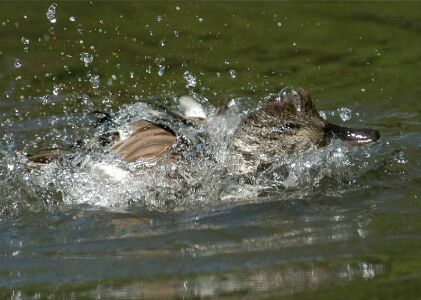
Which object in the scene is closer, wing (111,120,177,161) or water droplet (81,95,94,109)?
wing (111,120,177,161)

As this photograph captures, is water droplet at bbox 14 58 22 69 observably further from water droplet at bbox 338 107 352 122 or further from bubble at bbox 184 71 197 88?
water droplet at bbox 338 107 352 122

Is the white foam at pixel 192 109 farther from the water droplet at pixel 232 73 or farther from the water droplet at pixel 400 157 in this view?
the water droplet at pixel 232 73

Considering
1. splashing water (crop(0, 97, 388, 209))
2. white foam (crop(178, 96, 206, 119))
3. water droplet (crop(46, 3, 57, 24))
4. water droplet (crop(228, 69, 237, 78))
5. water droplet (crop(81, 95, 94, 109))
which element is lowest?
splashing water (crop(0, 97, 388, 209))

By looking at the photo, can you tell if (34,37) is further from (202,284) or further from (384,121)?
(202,284)

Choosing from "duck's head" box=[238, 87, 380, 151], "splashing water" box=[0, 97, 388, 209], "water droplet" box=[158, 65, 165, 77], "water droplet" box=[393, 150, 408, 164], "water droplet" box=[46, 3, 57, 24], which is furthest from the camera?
"water droplet" box=[46, 3, 57, 24]

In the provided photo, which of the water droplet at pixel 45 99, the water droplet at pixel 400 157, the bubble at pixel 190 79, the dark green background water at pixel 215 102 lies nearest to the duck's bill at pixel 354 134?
the dark green background water at pixel 215 102

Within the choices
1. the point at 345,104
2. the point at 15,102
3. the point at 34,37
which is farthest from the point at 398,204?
the point at 34,37

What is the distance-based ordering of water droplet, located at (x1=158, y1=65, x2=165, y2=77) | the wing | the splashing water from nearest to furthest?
1. the splashing water
2. the wing
3. water droplet, located at (x1=158, y1=65, x2=165, y2=77)

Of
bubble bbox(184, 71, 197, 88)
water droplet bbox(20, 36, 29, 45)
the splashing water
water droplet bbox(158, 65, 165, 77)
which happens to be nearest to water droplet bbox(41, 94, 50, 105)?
water droplet bbox(158, 65, 165, 77)
